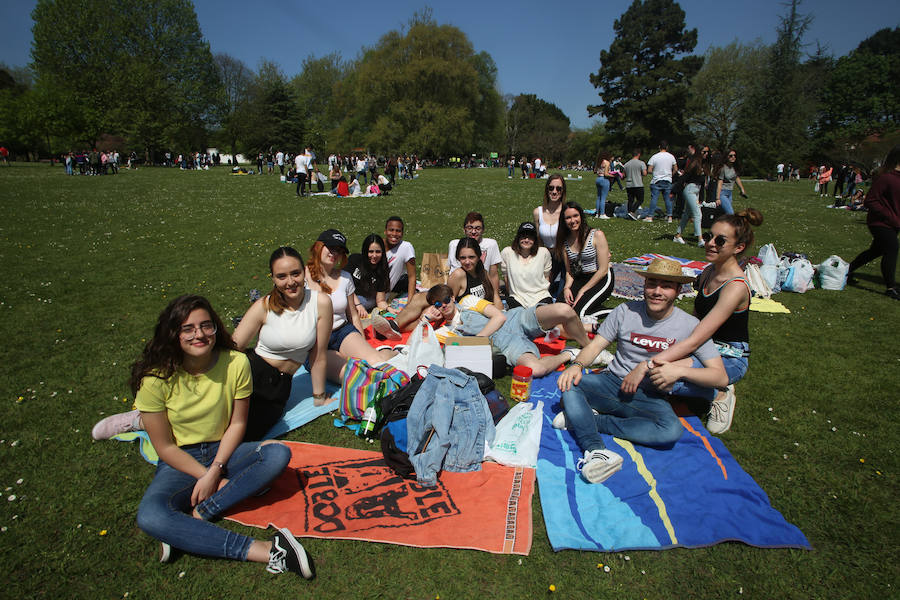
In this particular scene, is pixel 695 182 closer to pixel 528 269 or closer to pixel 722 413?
pixel 528 269

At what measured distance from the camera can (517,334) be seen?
541cm

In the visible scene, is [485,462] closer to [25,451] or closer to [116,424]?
[116,424]

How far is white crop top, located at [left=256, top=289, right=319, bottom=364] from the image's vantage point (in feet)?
13.2

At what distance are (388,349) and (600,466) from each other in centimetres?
291

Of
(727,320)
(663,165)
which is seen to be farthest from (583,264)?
(663,165)

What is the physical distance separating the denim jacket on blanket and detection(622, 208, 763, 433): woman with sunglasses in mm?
1282

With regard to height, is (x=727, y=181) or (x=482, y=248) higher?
(x=727, y=181)

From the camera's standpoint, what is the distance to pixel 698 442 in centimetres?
394

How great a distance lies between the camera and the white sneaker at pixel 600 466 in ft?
11.4

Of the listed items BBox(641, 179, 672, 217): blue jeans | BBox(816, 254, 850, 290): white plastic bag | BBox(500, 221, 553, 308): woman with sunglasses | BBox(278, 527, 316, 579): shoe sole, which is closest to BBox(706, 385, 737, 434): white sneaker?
BBox(500, 221, 553, 308): woman with sunglasses

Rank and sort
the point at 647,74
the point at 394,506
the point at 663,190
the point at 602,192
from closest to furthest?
Result: the point at 394,506 < the point at 663,190 < the point at 602,192 < the point at 647,74

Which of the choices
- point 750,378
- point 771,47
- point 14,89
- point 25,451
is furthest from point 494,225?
point 14,89

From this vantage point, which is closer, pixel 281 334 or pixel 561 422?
pixel 281 334

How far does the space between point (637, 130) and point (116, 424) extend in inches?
2516
